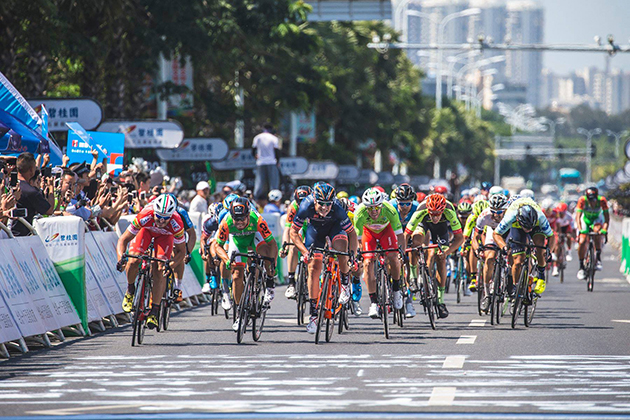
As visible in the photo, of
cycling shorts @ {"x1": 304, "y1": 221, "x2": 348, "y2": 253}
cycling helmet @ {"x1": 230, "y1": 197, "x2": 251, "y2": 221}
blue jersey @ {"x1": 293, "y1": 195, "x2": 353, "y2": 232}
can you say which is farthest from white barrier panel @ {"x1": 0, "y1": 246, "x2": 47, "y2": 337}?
cycling shorts @ {"x1": 304, "y1": 221, "x2": 348, "y2": 253}

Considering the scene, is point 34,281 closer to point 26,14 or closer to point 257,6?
point 26,14

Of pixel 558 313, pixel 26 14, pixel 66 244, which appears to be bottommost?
pixel 558 313

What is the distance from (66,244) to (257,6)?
718 inches

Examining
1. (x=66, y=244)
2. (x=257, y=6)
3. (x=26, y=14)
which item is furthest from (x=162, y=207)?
(x=257, y=6)

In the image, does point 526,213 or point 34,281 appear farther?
point 526,213

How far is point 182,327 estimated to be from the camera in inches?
631

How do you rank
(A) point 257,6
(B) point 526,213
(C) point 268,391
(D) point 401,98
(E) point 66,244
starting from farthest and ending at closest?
(D) point 401,98
(A) point 257,6
(B) point 526,213
(E) point 66,244
(C) point 268,391

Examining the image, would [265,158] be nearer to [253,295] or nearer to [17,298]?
[253,295]

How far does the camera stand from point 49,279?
1394 centimetres

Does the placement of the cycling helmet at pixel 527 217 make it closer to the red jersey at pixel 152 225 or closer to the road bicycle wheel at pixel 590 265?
the red jersey at pixel 152 225

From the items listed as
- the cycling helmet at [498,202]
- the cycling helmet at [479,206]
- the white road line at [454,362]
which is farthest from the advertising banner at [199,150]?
the white road line at [454,362]

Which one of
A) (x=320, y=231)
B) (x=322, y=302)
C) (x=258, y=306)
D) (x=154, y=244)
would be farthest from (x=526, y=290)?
(x=154, y=244)

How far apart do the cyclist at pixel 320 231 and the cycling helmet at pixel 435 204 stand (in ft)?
6.95

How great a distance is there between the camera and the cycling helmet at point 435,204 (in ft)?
53.7
